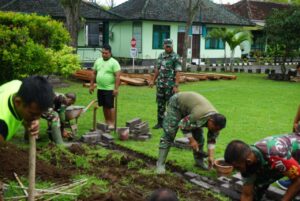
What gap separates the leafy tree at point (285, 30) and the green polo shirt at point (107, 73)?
13996 mm

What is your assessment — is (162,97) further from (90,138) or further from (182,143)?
(90,138)

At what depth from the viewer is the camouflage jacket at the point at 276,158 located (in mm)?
4250

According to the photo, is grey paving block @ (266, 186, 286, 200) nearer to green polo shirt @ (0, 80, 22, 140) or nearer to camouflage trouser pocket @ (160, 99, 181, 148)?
camouflage trouser pocket @ (160, 99, 181, 148)

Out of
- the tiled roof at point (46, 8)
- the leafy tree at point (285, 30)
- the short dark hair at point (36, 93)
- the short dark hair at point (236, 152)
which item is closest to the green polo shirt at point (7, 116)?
the short dark hair at point (36, 93)

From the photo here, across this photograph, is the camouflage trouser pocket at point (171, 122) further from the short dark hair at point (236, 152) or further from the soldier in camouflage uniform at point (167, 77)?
the soldier in camouflage uniform at point (167, 77)

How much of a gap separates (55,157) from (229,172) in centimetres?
275

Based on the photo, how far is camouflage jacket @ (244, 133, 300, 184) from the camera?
167 inches

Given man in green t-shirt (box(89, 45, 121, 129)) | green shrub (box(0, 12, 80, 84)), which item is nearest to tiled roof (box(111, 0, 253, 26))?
green shrub (box(0, 12, 80, 84))

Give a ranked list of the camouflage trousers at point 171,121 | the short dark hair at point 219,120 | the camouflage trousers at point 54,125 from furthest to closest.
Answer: the camouflage trousers at point 54,125 → the camouflage trousers at point 171,121 → the short dark hair at point 219,120

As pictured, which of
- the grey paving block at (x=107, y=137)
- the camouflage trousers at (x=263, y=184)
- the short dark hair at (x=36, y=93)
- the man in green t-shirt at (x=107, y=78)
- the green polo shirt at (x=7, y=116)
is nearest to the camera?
the short dark hair at (x=36, y=93)

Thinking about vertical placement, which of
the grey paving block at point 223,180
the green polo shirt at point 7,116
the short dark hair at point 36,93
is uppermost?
the short dark hair at point 36,93

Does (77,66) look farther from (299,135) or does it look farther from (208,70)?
(208,70)

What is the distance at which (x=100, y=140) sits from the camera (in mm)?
8391

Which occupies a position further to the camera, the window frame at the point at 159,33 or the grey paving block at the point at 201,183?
the window frame at the point at 159,33
